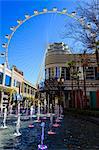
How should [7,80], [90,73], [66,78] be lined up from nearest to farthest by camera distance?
[7,80] < [90,73] < [66,78]

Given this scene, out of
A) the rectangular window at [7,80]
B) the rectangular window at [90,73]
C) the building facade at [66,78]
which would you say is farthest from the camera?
the rectangular window at [90,73]

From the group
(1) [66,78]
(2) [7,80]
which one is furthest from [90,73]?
(2) [7,80]

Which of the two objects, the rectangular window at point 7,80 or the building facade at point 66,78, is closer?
the rectangular window at point 7,80

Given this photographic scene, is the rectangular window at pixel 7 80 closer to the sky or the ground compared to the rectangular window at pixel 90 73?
closer to the ground

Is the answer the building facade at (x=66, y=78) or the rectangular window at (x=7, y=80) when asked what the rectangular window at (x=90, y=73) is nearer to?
the building facade at (x=66, y=78)

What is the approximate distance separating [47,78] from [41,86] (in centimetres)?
244

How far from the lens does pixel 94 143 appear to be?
31.6ft

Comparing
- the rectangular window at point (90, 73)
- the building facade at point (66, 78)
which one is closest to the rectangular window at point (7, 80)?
the building facade at point (66, 78)

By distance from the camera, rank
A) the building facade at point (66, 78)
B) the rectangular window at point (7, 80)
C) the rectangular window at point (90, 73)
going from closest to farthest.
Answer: the rectangular window at point (7, 80) < the building facade at point (66, 78) < the rectangular window at point (90, 73)

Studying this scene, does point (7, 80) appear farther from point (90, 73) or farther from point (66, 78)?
point (90, 73)

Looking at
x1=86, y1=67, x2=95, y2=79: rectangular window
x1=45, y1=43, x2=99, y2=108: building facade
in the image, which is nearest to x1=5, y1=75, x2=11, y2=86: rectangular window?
x1=45, y1=43, x2=99, y2=108: building facade

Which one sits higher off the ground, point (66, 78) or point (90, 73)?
point (90, 73)

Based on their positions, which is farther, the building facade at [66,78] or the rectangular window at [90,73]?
the rectangular window at [90,73]

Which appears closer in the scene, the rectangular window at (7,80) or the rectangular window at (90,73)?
the rectangular window at (7,80)
